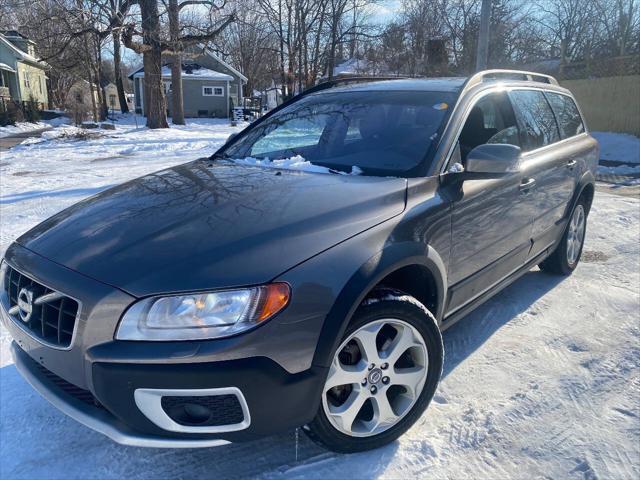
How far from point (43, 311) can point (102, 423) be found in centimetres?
53

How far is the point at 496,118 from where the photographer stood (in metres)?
3.48

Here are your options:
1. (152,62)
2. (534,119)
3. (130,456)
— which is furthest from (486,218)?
(152,62)

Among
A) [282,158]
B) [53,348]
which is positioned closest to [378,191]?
[282,158]

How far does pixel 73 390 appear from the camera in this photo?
6.98 feet

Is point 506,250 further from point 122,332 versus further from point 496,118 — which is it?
point 122,332

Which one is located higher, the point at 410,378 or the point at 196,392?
the point at 196,392

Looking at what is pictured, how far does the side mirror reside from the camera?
9.15 feet

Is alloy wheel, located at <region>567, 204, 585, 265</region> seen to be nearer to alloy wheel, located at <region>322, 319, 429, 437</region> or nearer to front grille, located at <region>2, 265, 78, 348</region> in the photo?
alloy wheel, located at <region>322, 319, 429, 437</region>

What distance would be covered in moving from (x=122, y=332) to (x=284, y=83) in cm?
4259

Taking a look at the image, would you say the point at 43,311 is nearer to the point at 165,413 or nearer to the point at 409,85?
the point at 165,413

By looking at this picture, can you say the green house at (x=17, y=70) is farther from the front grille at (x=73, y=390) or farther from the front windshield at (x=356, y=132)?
the front grille at (x=73, y=390)

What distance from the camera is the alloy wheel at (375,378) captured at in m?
2.23

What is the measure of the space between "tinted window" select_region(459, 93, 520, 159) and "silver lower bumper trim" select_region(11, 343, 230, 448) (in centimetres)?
215

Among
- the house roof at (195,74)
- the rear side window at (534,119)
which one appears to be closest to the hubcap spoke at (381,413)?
the rear side window at (534,119)
